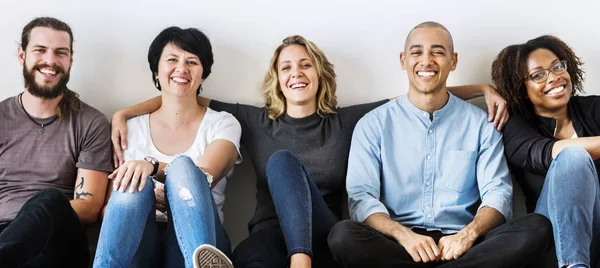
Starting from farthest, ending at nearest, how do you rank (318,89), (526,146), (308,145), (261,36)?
(261,36) < (318,89) < (308,145) < (526,146)

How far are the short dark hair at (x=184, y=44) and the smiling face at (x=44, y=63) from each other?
0.34 meters

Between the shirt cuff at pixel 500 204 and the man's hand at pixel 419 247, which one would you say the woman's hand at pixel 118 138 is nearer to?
the man's hand at pixel 419 247

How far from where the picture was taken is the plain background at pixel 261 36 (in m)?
2.84

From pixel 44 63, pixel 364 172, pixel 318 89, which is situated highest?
pixel 44 63

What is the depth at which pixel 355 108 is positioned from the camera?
105 inches

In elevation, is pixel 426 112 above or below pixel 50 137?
above

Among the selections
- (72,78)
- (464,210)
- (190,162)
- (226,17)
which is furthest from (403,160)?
(72,78)

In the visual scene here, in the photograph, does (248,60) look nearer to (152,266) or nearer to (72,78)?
(72,78)

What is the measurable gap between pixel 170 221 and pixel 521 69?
143 centimetres

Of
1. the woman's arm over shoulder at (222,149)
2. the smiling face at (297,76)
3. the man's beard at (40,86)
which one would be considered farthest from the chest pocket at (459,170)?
the man's beard at (40,86)

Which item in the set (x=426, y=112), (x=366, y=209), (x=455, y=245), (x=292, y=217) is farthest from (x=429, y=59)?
(x=292, y=217)

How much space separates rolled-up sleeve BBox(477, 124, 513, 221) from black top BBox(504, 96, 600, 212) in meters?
0.05

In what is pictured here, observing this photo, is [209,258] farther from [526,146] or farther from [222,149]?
[526,146]

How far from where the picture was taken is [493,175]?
7.72ft
